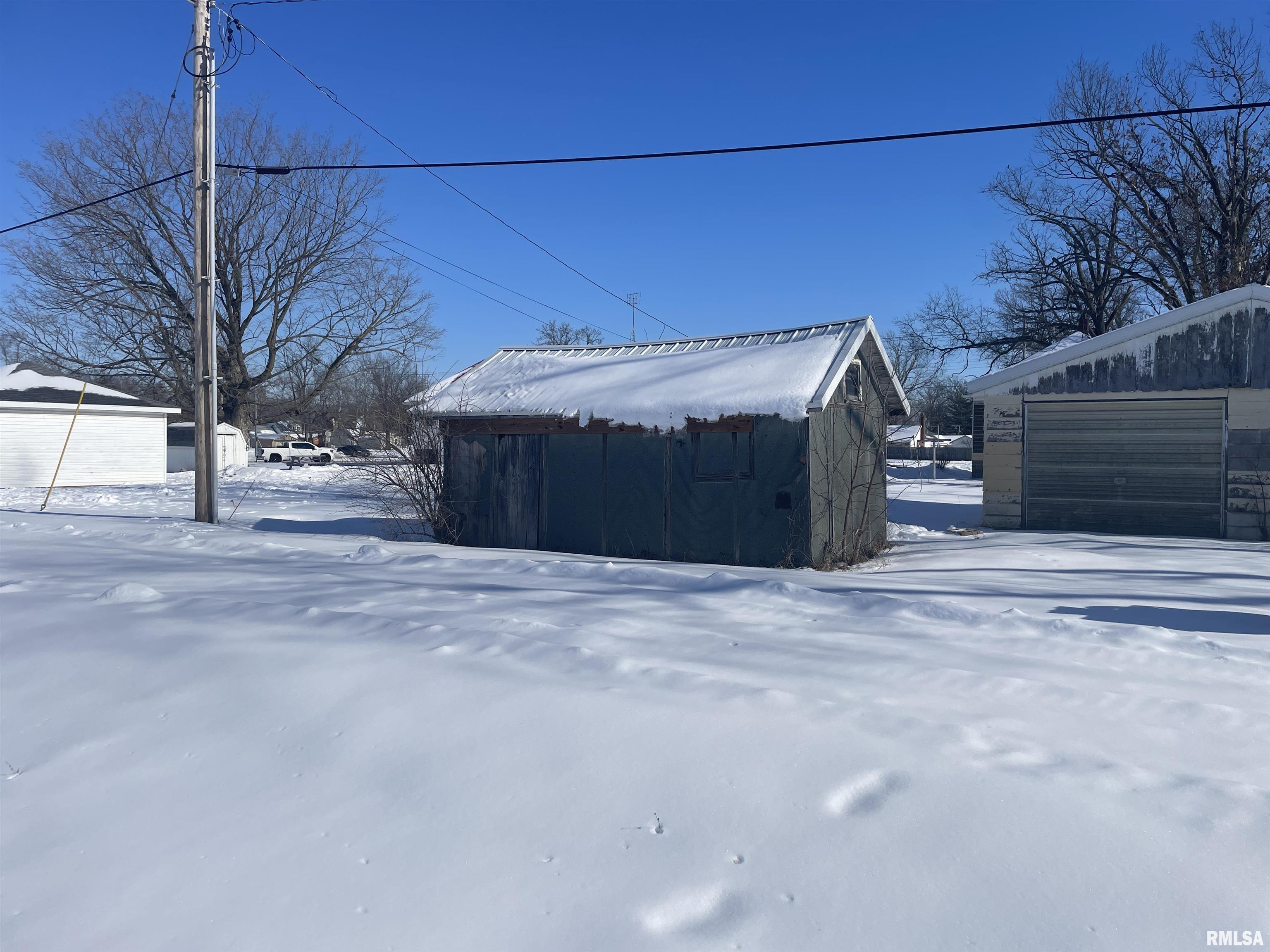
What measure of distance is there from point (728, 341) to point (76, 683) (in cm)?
1242

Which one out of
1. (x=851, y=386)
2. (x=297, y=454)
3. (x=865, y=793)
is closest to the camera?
(x=865, y=793)

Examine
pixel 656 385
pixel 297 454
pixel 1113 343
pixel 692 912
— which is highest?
pixel 1113 343

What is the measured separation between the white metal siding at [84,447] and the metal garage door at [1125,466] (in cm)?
2650

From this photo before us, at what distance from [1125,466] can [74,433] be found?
28.9 m

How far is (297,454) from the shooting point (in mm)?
46062

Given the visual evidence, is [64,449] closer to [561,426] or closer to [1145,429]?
[561,426]

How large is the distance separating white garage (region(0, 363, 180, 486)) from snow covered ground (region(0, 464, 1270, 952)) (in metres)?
24.0

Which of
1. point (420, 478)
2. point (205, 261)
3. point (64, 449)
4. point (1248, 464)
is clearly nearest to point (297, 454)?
point (64, 449)

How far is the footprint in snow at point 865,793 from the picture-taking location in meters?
2.99

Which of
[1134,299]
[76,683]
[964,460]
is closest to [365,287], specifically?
[1134,299]

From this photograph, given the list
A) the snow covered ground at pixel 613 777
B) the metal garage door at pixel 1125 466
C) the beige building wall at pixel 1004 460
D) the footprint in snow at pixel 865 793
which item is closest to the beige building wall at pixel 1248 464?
the metal garage door at pixel 1125 466

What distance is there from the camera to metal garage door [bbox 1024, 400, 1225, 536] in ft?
47.3

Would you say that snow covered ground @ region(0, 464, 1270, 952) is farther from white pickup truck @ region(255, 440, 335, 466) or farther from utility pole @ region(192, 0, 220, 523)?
white pickup truck @ region(255, 440, 335, 466)

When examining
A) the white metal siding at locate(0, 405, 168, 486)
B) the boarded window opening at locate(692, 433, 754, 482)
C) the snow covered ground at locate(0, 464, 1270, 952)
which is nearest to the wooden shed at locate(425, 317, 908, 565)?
the boarded window opening at locate(692, 433, 754, 482)
